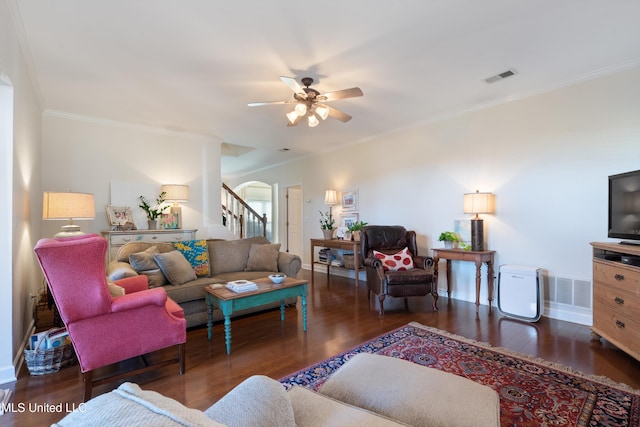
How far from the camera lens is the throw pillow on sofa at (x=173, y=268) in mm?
3146

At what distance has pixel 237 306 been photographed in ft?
8.76

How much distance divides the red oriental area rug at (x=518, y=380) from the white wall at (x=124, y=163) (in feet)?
12.3

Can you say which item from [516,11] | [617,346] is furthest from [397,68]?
[617,346]

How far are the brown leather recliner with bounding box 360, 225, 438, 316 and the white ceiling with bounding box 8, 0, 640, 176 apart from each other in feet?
5.68

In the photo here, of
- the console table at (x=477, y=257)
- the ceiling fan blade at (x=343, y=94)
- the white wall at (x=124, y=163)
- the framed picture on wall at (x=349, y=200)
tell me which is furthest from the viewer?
the framed picture on wall at (x=349, y=200)

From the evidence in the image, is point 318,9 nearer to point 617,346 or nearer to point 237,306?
point 237,306

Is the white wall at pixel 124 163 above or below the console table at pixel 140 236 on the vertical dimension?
above

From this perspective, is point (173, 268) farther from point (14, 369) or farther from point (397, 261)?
point (397, 261)

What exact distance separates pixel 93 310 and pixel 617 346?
3820 mm

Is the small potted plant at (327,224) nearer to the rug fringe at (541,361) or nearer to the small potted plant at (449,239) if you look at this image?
the small potted plant at (449,239)

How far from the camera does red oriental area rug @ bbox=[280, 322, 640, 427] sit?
1.75 m

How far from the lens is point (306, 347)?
2.71 m

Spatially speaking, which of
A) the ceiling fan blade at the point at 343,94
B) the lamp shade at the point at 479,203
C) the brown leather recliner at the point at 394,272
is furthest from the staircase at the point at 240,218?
the lamp shade at the point at 479,203

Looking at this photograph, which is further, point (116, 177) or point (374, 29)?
point (116, 177)
